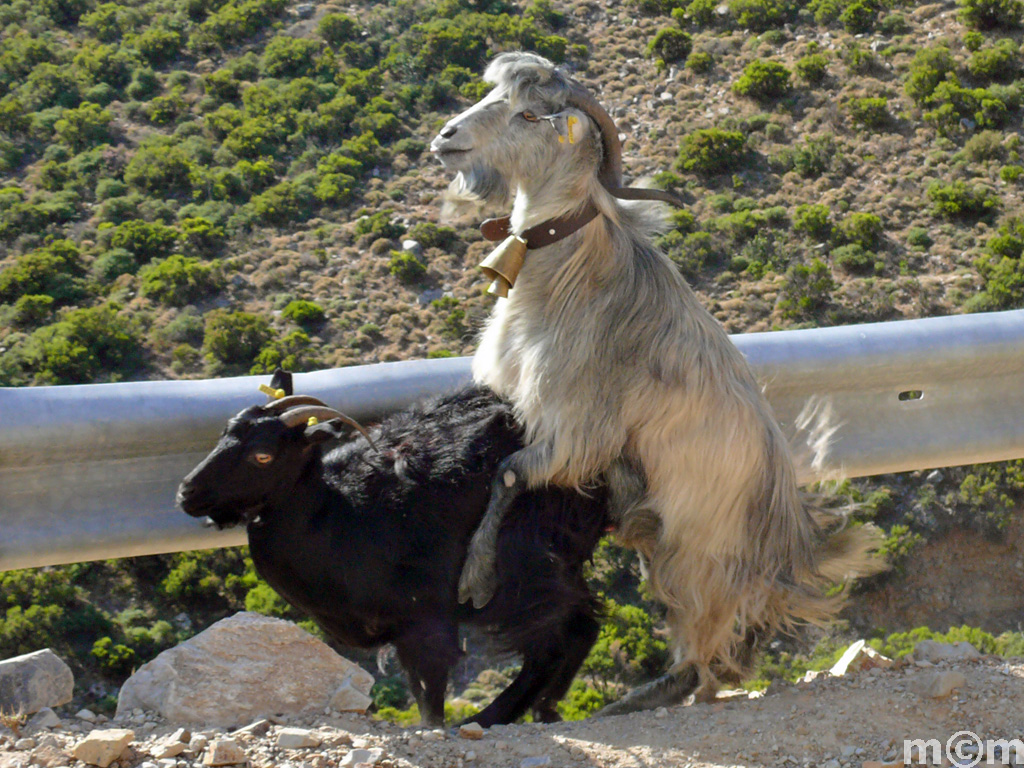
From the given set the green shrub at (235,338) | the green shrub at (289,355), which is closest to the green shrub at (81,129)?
the green shrub at (235,338)

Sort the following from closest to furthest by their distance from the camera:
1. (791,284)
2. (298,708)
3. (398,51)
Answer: (298,708) < (791,284) < (398,51)

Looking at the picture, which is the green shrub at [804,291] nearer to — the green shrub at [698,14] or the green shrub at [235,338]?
the green shrub at [235,338]

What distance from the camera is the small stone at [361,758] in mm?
3504

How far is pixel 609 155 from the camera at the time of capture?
16.2ft

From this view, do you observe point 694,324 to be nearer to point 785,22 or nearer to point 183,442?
point 183,442

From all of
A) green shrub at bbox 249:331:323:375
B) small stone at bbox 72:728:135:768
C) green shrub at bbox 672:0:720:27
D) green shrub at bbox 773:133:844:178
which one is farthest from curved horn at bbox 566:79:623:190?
green shrub at bbox 672:0:720:27

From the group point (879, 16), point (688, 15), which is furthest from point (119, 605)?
point (879, 16)

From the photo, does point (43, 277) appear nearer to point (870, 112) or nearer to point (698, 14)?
point (870, 112)

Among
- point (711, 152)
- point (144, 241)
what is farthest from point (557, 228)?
point (711, 152)

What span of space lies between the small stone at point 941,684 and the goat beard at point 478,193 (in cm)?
262

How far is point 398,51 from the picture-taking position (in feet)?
63.5

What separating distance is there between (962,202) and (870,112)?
2662 mm

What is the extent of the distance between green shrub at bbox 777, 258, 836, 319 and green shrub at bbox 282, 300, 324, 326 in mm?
5622

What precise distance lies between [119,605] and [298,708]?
270 inches
